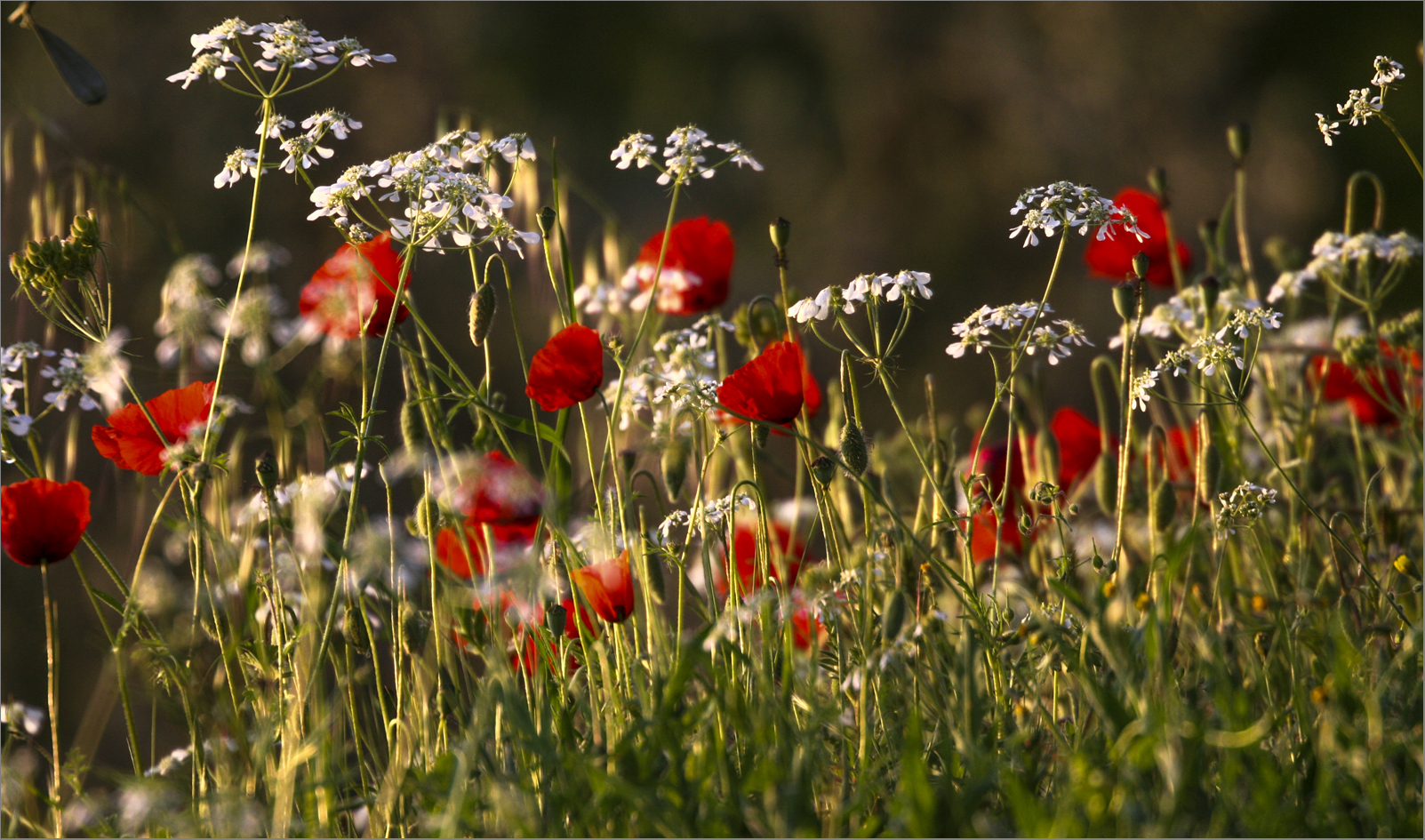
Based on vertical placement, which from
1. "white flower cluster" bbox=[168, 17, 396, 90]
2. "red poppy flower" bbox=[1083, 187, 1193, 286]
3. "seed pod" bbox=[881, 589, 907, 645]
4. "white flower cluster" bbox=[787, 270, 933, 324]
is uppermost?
"white flower cluster" bbox=[168, 17, 396, 90]

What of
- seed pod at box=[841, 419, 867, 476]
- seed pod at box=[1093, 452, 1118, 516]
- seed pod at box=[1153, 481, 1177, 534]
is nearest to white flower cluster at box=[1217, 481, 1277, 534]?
seed pod at box=[1153, 481, 1177, 534]

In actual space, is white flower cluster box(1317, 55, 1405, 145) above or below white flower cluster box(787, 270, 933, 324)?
above

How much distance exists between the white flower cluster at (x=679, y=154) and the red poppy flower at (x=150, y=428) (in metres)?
0.43

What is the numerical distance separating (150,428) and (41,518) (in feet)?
0.38

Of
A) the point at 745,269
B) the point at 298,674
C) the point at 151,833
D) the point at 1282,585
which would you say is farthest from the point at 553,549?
the point at 745,269

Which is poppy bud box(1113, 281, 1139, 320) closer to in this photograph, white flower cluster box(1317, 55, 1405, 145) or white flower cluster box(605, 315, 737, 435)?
white flower cluster box(1317, 55, 1405, 145)

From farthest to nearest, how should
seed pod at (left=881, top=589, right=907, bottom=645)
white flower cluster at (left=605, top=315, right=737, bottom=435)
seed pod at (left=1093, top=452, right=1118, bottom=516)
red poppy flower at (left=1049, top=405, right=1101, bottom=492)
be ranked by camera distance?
red poppy flower at (left=1049, top=405, right=1101, bottom=492) → seed pod at (left=1093, top=452, right=1118, bottom=516) → white flower cluster at (left=605, top=315, right=737, bottom=435) → seed pod at (left=881, top=589, right=907, bottom=645)

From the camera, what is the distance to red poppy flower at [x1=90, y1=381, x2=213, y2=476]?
1061mm

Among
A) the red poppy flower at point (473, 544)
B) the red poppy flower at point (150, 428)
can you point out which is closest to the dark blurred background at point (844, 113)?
the red poppy flower at point (473, 544)

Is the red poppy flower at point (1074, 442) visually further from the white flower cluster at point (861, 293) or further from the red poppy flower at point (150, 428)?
the red poppy flower at point (150, 428)

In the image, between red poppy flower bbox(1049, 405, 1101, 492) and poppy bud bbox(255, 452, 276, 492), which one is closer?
poppy bud bbox(255, 452, 276, 492)

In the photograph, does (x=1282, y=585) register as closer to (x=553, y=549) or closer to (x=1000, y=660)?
(x=1000, y=660)

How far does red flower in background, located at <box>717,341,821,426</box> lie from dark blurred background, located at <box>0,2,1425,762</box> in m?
3.51

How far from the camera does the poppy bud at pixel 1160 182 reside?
1.44 m
